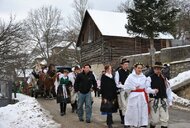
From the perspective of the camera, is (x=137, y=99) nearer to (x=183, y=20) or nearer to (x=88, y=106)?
(x=88, y=106)

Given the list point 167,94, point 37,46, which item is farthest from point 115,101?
point 37,46

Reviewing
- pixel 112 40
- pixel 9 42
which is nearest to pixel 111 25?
pixel 112 40

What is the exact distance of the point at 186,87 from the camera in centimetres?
1972

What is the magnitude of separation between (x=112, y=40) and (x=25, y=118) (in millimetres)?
30320

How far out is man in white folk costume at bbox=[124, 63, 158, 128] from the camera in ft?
32.3

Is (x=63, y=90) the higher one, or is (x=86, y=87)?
(x=86, y=87)

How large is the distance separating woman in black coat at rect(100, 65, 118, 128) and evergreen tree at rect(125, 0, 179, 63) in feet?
72.4

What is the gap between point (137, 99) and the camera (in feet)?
32.6

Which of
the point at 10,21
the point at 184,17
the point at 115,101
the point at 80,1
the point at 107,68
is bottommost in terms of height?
the point at 115,101

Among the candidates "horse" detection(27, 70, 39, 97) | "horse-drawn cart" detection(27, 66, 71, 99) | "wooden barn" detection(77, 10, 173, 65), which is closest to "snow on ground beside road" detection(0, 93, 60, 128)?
"horse-drawn cart" detection(27, 66, 71, 99)

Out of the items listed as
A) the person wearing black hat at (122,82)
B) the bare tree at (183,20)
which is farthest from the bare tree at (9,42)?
the bare tree at (183,20)

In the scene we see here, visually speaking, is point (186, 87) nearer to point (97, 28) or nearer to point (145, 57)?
point (145, 57)

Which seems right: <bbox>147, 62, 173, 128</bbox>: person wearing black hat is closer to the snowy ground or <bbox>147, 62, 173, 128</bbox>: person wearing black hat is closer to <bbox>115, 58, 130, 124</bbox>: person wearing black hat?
<bbox>115, 58, 130, 124</bbox>: person wearing black hat

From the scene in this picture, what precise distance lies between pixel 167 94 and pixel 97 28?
111ft
